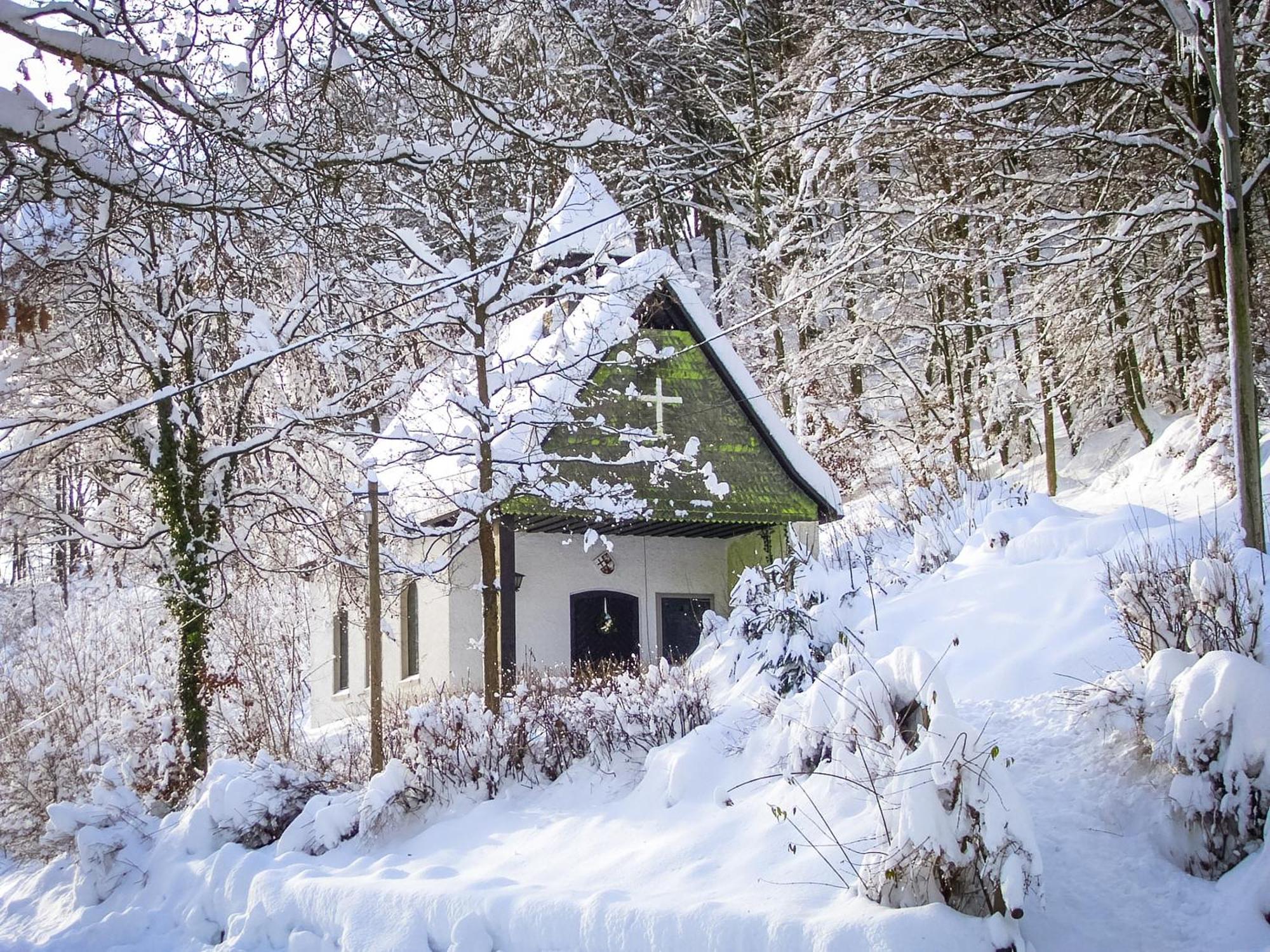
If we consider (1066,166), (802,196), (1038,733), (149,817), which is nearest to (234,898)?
(149,817)

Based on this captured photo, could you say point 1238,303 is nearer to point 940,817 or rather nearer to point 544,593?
Answer: point 940,817

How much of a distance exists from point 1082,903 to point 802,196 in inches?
660

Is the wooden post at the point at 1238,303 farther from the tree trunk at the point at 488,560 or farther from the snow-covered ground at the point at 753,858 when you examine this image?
the tree trunk at the point at 488,560

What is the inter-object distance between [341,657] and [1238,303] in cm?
1737

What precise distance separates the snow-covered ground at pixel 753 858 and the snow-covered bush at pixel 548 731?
284 mm

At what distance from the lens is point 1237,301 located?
707cm

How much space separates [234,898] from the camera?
7.81 meters

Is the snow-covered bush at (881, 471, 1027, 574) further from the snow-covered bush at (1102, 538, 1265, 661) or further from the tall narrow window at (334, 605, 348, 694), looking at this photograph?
the tall narrow window at (334, 605, 348, 694)

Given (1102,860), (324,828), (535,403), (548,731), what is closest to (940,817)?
(1102,860)

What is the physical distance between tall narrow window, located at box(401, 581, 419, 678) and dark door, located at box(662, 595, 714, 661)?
395cm

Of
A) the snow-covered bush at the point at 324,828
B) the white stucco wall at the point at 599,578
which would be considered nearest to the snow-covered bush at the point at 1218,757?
A: the snow-covered bush at the point at 324,828

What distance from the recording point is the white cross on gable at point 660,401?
1505cm

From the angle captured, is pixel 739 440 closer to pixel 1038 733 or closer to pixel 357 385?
pixel 357 385

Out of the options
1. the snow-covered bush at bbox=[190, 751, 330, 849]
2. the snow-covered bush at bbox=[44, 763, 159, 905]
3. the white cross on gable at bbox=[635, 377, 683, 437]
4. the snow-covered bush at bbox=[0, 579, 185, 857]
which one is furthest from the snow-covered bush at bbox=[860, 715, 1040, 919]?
the white cross on gable at bbox=[635, 377, 683, 437]
